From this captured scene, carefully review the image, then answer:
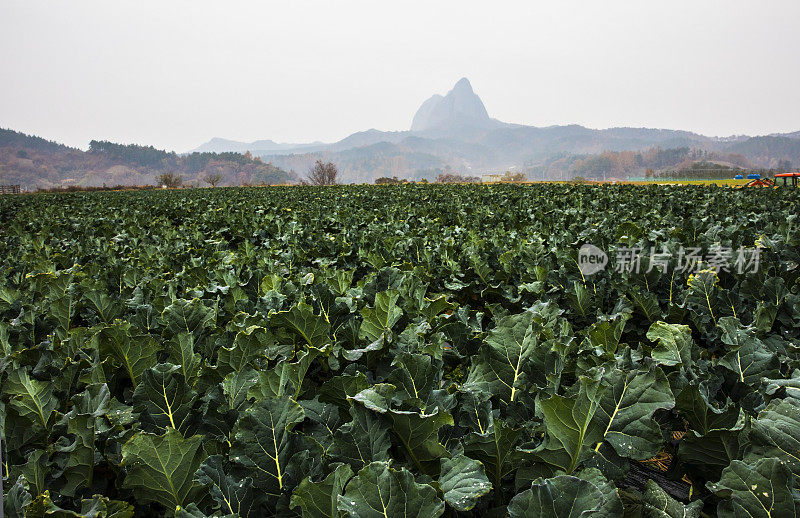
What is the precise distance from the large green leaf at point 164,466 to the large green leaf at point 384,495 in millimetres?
540

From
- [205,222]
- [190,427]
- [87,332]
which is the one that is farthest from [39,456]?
[205,222]


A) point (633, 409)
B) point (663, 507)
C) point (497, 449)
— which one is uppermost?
point (633, 409)

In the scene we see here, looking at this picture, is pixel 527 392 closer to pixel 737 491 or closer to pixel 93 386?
pixel 737 491

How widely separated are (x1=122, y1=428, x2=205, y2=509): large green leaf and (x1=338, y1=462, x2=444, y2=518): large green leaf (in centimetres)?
54

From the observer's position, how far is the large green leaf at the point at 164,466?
1.30m

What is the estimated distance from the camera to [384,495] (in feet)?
3.66

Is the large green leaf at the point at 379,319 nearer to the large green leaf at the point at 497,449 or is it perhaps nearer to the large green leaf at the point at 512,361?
the large green leaf at the point at 512,361

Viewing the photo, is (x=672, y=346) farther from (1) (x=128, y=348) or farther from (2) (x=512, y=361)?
(1) (x=128, y=348)

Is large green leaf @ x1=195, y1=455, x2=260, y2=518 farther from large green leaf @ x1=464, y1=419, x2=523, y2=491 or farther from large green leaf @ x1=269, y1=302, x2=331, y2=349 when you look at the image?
large green leaf @ x1=269, y1=302, x2=331, y2=349

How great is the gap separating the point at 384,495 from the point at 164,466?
0.69 meters

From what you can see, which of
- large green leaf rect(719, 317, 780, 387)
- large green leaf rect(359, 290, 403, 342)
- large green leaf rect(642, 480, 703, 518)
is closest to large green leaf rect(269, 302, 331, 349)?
large green leaf rect(359, 290, 403, 342)

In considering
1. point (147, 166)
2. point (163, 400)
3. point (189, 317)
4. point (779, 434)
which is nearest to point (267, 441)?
point (163, 400)

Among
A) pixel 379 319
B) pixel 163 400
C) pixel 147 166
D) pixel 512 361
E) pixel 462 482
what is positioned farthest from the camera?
pixel 147 166

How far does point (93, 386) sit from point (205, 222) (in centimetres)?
1054
